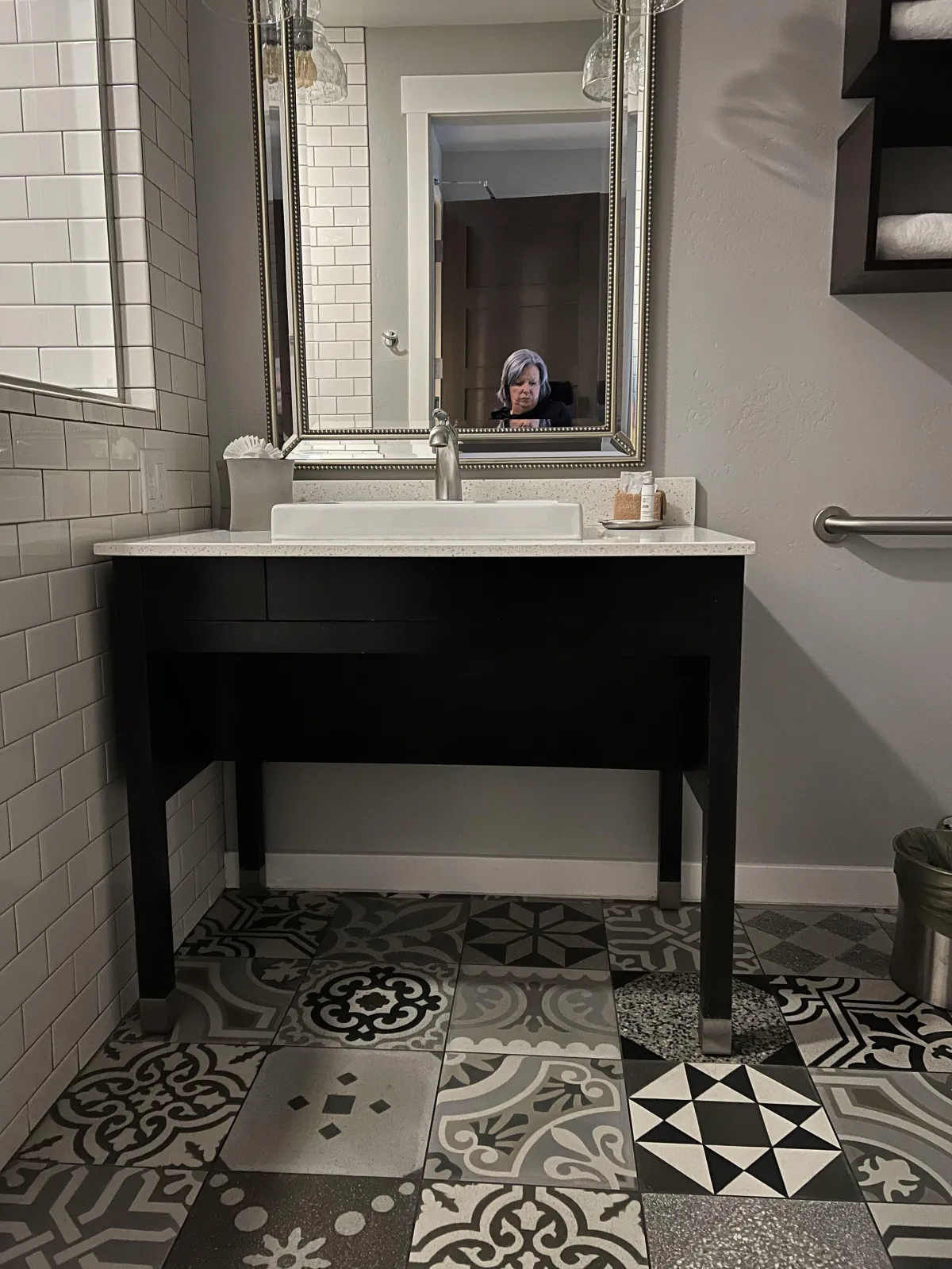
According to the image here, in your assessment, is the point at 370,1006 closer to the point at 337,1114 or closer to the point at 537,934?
the point at 337,1114

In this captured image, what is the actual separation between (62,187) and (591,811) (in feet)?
5.45

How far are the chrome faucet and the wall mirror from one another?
0.18m

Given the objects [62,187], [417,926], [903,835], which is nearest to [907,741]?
[903,835]

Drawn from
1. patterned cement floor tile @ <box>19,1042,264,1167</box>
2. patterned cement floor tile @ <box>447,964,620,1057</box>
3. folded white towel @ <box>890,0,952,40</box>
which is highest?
folded white towel @ <box>890,0,952,40</box>

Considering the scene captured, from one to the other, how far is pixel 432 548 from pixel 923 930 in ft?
3.83

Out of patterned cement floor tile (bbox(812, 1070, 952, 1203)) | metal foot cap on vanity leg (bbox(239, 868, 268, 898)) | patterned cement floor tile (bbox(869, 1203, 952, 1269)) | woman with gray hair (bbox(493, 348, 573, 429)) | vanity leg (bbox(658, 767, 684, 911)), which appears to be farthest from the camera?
metal foot cap on vanity leg (bbox(239, 868, 268, 898))

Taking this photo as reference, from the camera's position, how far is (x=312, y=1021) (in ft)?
5.74

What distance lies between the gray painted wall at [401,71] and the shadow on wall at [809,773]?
1007mm

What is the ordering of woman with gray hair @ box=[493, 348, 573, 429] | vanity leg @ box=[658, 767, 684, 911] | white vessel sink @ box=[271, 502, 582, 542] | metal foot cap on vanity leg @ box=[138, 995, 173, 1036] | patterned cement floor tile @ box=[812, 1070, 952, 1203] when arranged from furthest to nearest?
vanity leg @ box=[658, 767, 684, 911]
woman with gray hair @ box=[493, 348, 573, 429]
metal foot cap on vanity leg @ box=[138, 995, 173, 1036]
white vessel sink @ box=[271, 502, 582, 542]
patterned cement floor tile @ box=[812, 1070, 952, 1203]

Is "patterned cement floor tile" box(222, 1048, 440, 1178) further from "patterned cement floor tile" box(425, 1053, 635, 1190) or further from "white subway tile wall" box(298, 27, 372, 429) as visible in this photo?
"white subway tile wall" box(298, 27, 372, 429)

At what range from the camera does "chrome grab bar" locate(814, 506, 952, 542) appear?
201cm

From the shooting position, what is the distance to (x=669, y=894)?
219cm

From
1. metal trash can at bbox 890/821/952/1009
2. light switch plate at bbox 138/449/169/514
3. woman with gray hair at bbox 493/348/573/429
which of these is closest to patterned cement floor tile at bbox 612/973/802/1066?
metal trash can at bbox 890/821/952/1009

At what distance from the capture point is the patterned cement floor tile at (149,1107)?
4.65 feet
